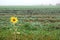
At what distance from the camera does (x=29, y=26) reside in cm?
1350

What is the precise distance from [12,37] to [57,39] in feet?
5.86

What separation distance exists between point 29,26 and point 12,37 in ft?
18.0

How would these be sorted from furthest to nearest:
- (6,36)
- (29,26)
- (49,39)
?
(29,26) < (6,36) < (49,39)

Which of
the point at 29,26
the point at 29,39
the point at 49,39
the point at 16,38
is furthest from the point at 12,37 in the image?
the point at 29,26

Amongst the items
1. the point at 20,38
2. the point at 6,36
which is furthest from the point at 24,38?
the point at 6,36

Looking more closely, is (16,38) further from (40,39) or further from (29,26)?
(29,26)

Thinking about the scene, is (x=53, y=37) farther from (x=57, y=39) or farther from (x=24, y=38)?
(x=24, y=38)

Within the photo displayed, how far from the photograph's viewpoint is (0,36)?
855 centimetres

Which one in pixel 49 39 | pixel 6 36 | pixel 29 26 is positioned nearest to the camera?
pixel 49 39

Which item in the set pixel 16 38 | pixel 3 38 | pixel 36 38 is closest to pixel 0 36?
pixel 3 38

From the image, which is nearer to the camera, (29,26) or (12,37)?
(12,37)

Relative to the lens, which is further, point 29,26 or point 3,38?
point 29,26

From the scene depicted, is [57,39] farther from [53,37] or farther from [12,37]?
[12,37]

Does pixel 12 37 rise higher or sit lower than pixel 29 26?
higher
